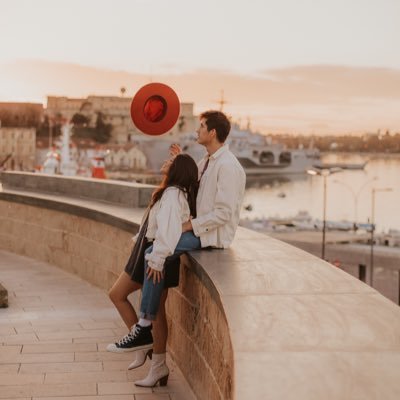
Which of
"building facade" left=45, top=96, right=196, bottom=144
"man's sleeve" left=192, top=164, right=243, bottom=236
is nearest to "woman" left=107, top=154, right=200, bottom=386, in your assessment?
"man's sleeve" left=192, top=164, right=243, bottom=236

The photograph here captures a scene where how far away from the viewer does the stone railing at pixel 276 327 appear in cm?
248

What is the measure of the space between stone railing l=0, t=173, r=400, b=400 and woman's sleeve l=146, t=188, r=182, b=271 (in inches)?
6.8

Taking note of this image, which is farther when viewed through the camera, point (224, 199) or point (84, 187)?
point (84, 187)

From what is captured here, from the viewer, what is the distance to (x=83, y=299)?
24.4 feet

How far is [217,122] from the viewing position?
4.65 metres

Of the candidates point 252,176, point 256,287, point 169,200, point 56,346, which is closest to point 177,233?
point 169,200

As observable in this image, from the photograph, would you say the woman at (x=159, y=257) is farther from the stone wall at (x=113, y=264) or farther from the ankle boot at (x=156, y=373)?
→ the stone wall at (x=113, y=264)

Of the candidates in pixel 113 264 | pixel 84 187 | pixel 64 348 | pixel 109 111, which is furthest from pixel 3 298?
pixel 109 111

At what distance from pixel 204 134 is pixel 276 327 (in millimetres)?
1829

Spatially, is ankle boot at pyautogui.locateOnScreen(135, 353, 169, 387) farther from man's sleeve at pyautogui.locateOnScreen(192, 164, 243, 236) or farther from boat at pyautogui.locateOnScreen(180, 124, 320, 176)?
boat at pyautogui.locateOnScreen(180, 124, 320, 176)

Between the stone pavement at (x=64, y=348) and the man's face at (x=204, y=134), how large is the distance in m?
1.41

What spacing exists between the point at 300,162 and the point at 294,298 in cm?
17490

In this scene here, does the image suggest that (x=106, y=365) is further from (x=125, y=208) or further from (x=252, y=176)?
(x=252, y=176)

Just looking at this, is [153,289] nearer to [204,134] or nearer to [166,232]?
[166,232]
